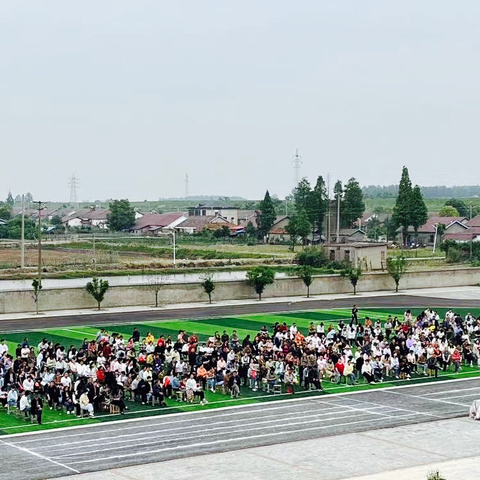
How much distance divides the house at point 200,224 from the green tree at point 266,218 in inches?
522

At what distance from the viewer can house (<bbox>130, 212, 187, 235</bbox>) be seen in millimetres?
145500

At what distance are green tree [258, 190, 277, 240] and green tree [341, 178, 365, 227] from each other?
10860mm

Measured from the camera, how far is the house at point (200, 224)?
464 feet

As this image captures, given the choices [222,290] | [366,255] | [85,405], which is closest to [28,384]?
[85,405]

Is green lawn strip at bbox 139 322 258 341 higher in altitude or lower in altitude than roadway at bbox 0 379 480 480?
higher

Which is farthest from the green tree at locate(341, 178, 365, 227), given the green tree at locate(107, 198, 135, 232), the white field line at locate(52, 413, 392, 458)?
the white field line at locate(52, 413, 392, 458)

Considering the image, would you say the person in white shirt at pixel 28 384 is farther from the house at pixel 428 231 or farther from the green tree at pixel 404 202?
the house at pixel 428 231

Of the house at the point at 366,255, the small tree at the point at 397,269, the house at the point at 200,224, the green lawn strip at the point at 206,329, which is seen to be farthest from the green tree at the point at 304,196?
the green lawn strip at the point at 206,329

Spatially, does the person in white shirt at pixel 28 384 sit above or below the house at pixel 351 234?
below

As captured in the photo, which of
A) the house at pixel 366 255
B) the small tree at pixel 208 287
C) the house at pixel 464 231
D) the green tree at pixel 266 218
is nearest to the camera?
the small tree at pixel 208 287

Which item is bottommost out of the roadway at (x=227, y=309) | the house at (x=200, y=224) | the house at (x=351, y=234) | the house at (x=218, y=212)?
the roadway at (x=227, y=309)

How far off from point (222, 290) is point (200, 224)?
84514 millimetres

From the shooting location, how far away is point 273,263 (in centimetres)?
8762

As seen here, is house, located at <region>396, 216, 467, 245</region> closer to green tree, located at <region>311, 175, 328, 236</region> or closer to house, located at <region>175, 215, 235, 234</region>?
green tree, located at <region>311, 175, 328, 236</region>
